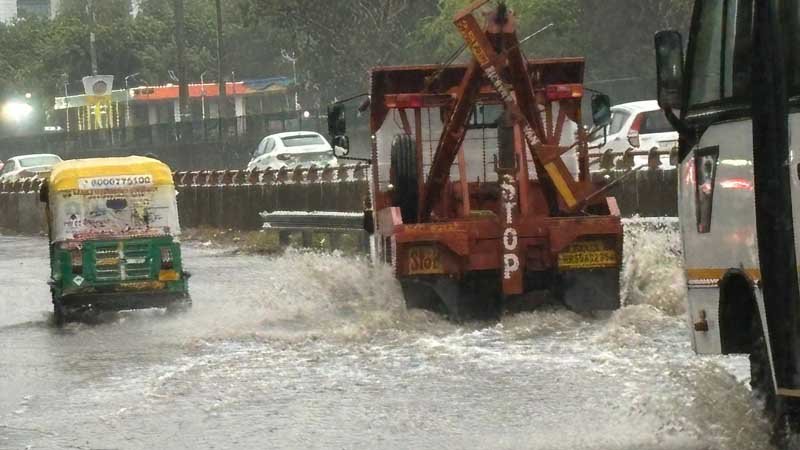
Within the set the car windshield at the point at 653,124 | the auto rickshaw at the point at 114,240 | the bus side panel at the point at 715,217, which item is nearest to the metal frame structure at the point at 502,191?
the auto rickshaw at the point at 114,240

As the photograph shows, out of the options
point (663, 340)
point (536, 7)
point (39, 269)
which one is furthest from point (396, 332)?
point (536, 7)

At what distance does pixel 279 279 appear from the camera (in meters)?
22.6

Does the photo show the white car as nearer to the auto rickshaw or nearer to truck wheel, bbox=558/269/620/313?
the auto rickshaw

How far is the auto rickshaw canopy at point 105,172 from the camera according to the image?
61.7ft

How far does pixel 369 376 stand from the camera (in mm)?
12641

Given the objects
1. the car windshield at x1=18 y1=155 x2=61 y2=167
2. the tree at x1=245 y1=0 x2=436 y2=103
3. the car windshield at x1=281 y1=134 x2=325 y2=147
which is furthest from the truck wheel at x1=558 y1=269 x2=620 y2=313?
the tree at x1=245 y1=0 x2=436 y2=103

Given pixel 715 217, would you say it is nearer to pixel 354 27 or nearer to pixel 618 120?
pixel 618 120

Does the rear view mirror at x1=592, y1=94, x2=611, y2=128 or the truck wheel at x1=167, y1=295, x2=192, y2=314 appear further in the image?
the truck wheel at x1=167, y1=295, x2=192, y2=314

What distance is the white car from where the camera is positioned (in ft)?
141

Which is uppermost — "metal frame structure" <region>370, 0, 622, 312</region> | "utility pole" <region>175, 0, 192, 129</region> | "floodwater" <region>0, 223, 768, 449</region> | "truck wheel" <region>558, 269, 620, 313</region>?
"utility pole" <region>175, 0, 192, 129</region>

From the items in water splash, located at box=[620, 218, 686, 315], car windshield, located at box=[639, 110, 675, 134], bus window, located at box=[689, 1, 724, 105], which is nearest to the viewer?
bus window, located at box=[689, 1, 724, 105]

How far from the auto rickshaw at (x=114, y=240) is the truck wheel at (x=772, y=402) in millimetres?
10975

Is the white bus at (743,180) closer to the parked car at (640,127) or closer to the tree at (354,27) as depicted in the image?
the parked car at (640,127)

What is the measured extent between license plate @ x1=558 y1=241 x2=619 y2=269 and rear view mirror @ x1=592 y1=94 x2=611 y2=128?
2.30 m
